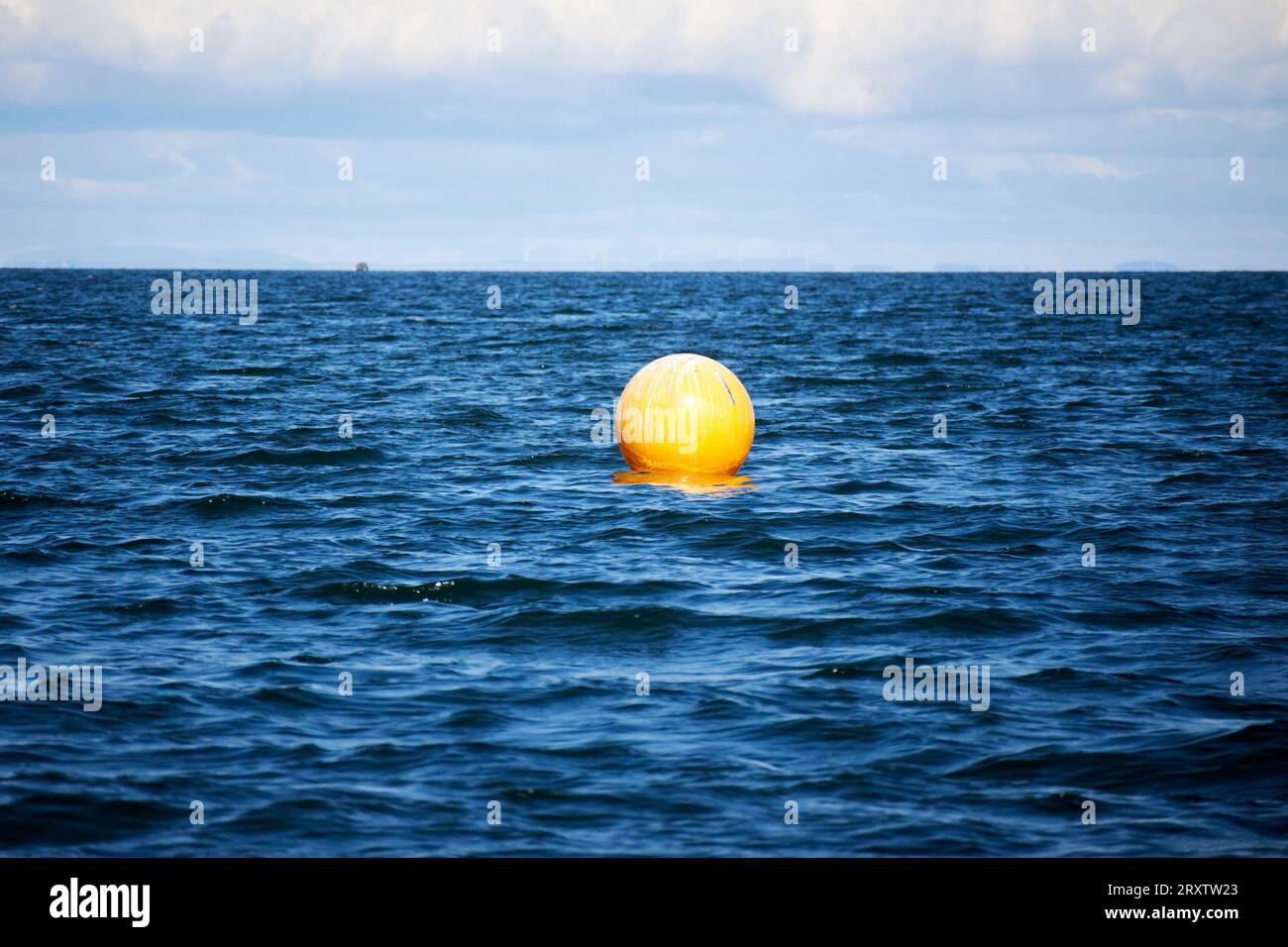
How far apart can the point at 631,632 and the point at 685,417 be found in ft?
15.5

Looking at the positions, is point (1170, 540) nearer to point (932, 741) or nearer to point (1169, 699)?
point (1169, 699)

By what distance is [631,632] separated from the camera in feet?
36.7

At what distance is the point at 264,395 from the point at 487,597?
55.6ft

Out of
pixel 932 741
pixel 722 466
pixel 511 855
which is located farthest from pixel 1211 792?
pixel 722 466

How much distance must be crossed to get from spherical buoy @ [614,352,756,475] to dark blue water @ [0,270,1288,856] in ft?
1.78

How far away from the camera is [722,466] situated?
1636 centimetres

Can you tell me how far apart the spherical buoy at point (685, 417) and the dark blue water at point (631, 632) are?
54 cm

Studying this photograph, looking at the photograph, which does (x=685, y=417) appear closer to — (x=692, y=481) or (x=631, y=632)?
(x=692, y=481)

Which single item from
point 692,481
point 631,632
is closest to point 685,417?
point 692,481

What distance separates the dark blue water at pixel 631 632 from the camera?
25.1 ft

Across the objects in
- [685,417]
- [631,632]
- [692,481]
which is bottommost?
[631,632]

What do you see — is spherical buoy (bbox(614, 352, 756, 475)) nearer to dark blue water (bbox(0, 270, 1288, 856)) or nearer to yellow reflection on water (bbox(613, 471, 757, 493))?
yellow reflection on water (bbox(613, 471, 757, 493))

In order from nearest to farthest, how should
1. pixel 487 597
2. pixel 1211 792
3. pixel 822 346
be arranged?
pixel 1211 792
pixel 487 597
pixel 822 346

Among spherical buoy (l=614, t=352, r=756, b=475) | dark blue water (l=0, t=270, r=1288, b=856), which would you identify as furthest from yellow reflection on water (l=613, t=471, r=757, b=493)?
dark blue water (l=0, t=270, r=1288, b=856)
